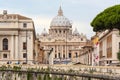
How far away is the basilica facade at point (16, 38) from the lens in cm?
12656

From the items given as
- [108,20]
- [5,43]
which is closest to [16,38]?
[5,43]

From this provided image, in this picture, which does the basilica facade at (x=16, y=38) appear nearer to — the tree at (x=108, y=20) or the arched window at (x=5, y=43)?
the arched window at (x=5, y=43)

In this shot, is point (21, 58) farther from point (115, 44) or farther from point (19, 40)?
point (115, 44)

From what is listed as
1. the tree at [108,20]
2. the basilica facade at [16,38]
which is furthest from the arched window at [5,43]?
the tree at [108,20]

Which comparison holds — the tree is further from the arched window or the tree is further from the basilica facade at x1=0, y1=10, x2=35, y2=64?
the arched window

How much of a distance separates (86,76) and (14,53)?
82.2 metres

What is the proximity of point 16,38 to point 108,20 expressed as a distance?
67.2 m

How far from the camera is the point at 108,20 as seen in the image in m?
61.9

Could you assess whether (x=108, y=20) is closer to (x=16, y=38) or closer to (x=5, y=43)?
(x=16, y=38)

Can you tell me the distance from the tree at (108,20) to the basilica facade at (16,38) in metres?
60.6

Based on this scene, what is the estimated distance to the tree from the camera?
60.9 metres

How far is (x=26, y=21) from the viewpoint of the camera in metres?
128

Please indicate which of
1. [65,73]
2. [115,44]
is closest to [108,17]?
[65,73]

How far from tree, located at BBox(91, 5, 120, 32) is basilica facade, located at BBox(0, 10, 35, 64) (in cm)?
6059
